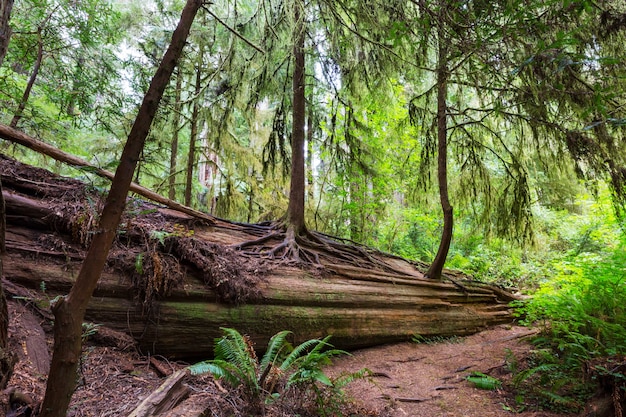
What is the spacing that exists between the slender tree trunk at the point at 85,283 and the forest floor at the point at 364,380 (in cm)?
60

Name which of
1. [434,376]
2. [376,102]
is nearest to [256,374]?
[434,376]

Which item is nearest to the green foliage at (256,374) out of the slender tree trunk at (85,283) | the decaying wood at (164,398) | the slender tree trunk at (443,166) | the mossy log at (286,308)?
the decaying wood at (164,398)

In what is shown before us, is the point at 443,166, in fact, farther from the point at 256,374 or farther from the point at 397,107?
the point at 256,374

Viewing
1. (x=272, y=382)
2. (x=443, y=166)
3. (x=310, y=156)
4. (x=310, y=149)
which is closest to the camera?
(x=272, y=382)

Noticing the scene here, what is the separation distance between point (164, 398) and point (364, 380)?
116 inches

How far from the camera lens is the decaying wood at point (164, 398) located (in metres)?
2.39

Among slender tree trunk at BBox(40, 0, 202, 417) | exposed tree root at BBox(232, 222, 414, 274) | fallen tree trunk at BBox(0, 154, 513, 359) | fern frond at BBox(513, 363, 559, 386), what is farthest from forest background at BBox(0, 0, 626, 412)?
exposed tree root at BBox(232, 222, 414, 274)

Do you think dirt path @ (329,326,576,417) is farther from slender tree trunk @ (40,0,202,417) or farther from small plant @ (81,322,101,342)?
slender tree trunk @ (40,0,202,417)

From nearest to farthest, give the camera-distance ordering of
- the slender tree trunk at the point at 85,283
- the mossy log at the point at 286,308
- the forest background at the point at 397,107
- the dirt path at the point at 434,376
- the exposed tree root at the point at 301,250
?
the slender tree trunk at the point at 85,283 < the mossy log at the point at 286,308 < the dirt path at the point at 434,376 < the forest background at the point at 397,107 < the exposed tree root at the point at 301,250

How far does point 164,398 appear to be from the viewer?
2.56 m

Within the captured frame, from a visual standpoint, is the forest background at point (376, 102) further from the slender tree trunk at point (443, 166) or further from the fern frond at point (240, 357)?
the fern frond at point (240, 357)

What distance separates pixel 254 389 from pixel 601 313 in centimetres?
456

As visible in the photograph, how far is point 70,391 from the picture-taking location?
1.83 metres

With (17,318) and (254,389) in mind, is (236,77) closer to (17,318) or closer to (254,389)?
(17,318)
